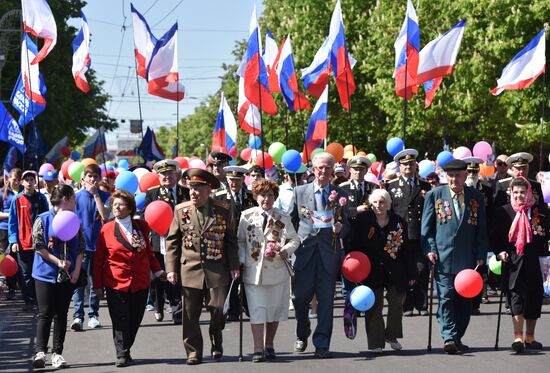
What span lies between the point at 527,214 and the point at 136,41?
11.2m

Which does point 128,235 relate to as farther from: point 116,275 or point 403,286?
point 403,286

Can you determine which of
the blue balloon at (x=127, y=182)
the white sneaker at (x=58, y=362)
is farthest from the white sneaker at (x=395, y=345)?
the blue balloon at (x=127, y=182)

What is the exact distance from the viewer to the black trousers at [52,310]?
10297 mm

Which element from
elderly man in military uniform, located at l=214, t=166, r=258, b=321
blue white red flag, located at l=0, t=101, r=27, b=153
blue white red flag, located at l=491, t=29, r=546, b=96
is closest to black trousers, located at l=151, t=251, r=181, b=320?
elderly man in military uniform, located at l=214, t=166, r=258, b=321

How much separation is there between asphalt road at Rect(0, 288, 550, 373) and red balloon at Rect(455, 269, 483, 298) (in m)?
0.62

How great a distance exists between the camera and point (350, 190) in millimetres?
14828

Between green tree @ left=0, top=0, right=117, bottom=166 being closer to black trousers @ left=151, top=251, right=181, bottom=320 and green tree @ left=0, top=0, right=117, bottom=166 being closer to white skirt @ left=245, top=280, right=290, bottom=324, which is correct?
black trousers @ left=151, top=251, right=181, bottom=320

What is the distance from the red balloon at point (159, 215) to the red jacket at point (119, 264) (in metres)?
1.84

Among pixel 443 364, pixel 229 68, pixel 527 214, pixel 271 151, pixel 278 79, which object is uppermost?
pixel 229 68

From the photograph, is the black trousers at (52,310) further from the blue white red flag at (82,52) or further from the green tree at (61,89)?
the green tree at (61,89)

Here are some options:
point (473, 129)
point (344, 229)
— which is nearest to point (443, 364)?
point (344, 229)

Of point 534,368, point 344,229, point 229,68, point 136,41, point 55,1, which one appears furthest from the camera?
point 229,68

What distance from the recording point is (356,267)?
10.7 meters

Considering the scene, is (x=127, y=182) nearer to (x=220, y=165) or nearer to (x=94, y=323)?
(x=220, y=165)
